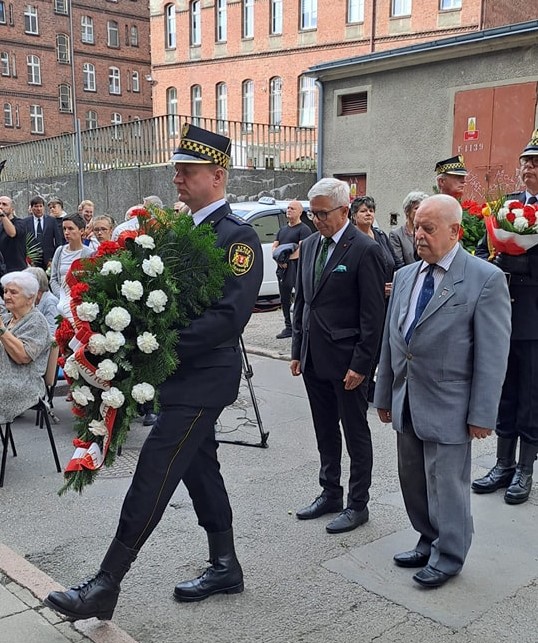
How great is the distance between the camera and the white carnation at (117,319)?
113 inches

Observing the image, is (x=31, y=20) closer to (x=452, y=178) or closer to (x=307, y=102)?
(x=307, y=102)

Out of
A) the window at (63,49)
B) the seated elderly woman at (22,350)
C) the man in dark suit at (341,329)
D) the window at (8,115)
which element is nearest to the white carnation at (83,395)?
the man in dark suit at (341,329)

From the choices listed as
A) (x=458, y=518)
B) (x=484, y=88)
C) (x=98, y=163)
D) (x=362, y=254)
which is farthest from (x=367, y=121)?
(x=458, y=518)

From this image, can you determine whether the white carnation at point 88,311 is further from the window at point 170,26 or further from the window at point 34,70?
the window at point 34,70

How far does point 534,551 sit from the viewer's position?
3771mm

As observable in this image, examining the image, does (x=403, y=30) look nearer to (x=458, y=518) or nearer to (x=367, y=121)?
(x=367, y=121)

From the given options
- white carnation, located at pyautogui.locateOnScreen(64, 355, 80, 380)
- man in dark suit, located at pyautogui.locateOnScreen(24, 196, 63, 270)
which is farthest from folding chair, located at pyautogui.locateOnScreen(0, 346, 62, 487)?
man in dark suit, located at pyautogui.locateOnScreen(24, 196, 63, 270)

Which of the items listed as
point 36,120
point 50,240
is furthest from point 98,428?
point 36,120

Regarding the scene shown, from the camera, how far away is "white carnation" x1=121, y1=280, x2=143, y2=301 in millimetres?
2879

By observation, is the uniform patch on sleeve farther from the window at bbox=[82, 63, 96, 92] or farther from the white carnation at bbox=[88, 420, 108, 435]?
the window at bbox=[82, 63, 96, 92]

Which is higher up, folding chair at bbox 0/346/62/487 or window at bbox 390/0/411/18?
window at bbox 390/0/411/18

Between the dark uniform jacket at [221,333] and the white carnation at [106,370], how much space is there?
0.85 feet

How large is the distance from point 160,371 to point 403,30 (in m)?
28.9

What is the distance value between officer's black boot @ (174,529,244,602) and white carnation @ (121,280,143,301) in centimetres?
127
